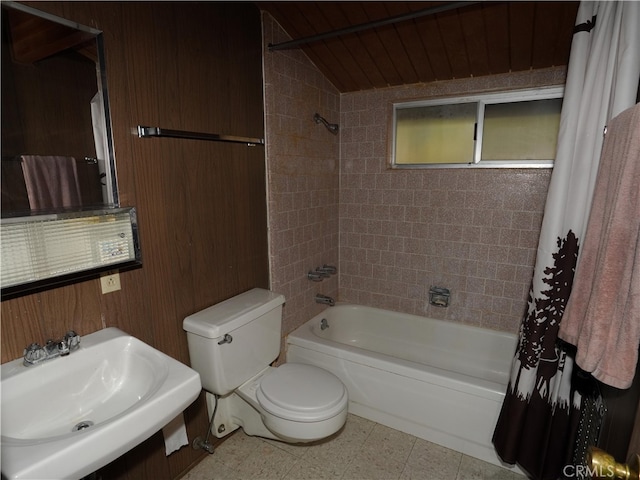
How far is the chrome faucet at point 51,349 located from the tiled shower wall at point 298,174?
1172 millimetres

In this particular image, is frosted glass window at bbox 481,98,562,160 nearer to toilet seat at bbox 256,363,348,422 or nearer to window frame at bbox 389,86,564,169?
window frame at bbox 389,86,564,169

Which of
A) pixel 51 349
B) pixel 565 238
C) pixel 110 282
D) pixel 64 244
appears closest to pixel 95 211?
pixel 64 244

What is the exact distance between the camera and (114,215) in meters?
1.36

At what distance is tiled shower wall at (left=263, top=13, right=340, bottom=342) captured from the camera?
2.19m

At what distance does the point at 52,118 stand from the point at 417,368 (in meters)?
2.03

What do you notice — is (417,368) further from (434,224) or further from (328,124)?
(328,124)

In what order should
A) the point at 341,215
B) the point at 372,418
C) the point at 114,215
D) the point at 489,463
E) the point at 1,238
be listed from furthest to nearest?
the point at 341,215, the point at 372,418, the point at 489,463, the point at 114,215, the point at 1,238

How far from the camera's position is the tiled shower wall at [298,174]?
2.19 m

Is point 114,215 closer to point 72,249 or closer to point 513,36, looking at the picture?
point 72,249

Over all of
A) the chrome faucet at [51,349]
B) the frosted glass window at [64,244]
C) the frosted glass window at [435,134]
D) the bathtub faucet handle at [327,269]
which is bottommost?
the bathtub faucet handle at [327,269]

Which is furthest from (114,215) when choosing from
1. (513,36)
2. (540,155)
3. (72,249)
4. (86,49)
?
(540,155)

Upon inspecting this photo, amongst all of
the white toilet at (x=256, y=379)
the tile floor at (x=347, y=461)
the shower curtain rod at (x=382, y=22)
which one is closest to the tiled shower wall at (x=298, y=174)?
the shower curtain rod at (x=382, y=22)

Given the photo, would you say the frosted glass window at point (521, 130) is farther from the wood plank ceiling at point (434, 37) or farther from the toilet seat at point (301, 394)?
the toilet seat at point (301, 394)

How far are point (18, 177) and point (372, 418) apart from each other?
2.16 meters
